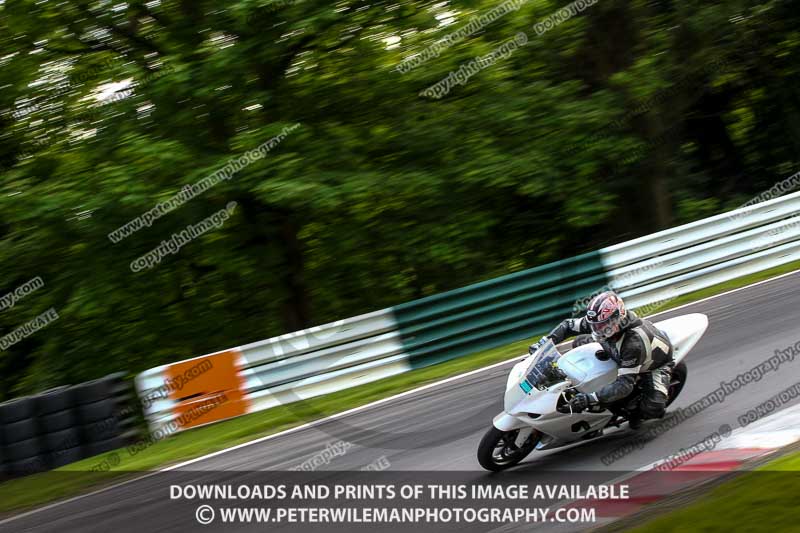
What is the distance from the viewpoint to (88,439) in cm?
992

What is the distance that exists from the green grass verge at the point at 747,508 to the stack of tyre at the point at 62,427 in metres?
6.75

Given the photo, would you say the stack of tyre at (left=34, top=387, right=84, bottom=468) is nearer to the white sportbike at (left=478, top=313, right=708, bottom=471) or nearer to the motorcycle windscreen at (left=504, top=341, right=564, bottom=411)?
the white sportbike at (left=478, top=313, right=708, bottom=471)

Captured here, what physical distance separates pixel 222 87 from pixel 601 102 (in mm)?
6792

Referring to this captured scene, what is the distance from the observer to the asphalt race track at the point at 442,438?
7.18 m

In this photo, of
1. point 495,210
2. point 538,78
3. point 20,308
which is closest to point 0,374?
point 20,308

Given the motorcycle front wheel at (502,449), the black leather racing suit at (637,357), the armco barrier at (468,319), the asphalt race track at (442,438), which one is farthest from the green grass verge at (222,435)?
the black leather racing suit at (637,357)

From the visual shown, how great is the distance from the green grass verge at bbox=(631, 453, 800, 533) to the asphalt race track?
133 centimetres

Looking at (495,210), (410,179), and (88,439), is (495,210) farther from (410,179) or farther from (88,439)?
(88,439)

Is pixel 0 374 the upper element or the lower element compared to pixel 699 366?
lower

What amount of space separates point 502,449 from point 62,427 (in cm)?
526

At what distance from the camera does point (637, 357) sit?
6.93m

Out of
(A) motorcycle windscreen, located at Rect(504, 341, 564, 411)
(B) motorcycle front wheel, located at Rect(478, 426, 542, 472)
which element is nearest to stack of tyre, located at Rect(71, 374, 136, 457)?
(B) motorcycle front wheel, located at Rect(478, 426, 542, 472)

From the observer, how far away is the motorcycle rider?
22.4 ft

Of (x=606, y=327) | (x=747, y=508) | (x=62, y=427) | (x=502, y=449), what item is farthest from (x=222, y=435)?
(x=747, y=508)
